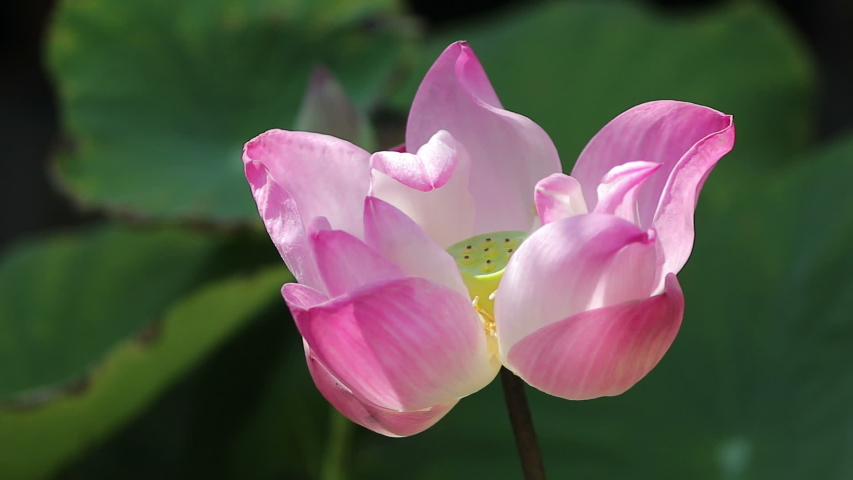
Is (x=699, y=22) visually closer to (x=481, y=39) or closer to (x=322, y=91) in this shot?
(x=481, y=39)

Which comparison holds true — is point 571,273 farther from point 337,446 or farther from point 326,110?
point 337,446

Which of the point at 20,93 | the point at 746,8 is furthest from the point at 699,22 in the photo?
the point at 20,93

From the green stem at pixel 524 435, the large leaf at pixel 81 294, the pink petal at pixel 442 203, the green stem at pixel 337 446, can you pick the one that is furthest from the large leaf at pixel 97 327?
the green stem at pixel 524 435

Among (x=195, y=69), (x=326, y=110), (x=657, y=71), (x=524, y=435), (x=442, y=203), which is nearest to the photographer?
(x=524, y=435)

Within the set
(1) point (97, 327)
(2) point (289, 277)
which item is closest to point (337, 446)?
(2) point (289, 277)

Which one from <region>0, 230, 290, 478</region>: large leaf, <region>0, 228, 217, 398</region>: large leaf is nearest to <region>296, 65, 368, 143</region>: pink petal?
<region>0, 230, 290, 478</region>: large leaf

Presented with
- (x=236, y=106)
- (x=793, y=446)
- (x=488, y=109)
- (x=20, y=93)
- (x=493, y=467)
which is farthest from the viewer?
(x=20, y=93)

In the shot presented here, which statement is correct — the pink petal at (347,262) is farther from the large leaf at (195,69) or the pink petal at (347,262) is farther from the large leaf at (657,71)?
the large leaf at (657,71)
